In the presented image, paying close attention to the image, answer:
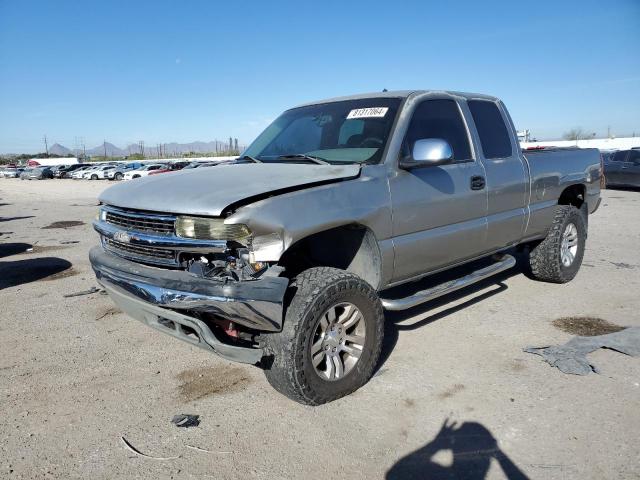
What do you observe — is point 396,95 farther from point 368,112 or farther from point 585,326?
point 585,326

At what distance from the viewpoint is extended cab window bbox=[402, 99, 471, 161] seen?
3.93 metres

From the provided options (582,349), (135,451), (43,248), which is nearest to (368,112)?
(582,349)

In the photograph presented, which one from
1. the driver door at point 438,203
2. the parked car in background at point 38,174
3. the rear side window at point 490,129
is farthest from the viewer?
the parked car in background at point 38,174

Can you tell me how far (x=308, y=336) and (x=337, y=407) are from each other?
575mm

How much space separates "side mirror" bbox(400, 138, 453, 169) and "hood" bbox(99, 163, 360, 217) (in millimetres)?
477

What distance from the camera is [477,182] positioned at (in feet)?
14.0

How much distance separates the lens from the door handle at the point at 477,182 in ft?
13.9

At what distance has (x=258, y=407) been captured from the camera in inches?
126

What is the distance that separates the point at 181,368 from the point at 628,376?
325 centimetres

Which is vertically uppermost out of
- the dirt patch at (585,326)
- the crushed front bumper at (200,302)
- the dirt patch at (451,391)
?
the crushed front bumper at (200,302)

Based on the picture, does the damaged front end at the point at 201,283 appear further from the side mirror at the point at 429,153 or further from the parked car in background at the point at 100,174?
the parked car in background at the point at 100,174

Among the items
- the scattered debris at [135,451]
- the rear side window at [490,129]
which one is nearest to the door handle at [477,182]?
the rear side window at [490,129]

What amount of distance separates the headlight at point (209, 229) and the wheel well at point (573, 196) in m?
4.53

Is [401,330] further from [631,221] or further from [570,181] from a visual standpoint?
[631,221]
